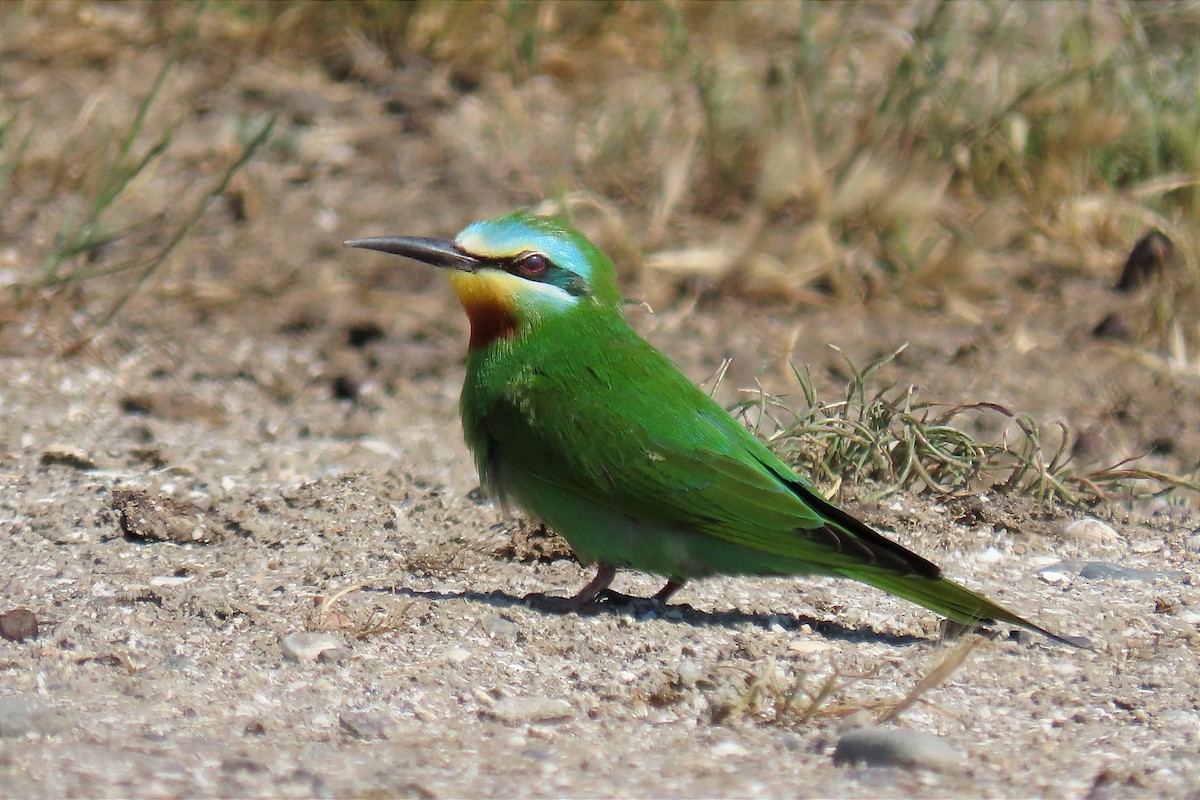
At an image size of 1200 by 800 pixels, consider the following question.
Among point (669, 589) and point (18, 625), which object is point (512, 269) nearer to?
point (669, 589)

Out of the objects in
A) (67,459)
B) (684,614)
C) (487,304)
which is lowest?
(67,459)

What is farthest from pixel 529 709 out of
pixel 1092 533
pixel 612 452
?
pixel 1092 533

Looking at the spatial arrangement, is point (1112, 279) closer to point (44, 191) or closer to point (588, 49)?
point (588, 49)

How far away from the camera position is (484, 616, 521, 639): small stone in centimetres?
306

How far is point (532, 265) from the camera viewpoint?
3.68m

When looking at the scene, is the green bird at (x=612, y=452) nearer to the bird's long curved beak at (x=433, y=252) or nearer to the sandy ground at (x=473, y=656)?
the bird's long curved beak at (x=433, y=252)

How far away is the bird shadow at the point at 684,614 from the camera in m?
3.20

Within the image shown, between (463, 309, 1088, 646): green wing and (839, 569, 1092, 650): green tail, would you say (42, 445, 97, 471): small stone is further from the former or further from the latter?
(839, 569, 1092, 650): green tail

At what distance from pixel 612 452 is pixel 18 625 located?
1.20 m

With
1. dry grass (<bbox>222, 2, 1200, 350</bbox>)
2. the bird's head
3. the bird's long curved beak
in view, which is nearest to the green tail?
the bird's head

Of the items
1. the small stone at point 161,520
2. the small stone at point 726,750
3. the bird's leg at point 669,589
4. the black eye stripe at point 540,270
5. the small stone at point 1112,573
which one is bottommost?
the small stone at point 161,520

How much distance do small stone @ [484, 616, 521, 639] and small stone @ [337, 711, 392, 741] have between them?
43 centimetres

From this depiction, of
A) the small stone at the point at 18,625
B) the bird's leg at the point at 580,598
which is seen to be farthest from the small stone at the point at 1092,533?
the small stone at the point at 18,625

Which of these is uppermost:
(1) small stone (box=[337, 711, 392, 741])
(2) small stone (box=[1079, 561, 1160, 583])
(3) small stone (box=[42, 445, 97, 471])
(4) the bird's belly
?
(4) the bird's belly
